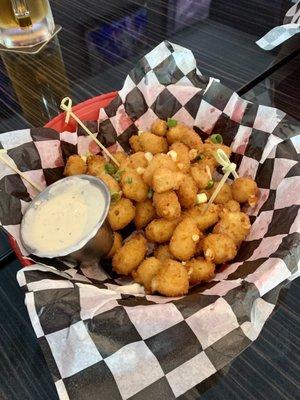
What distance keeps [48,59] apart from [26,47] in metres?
0.16

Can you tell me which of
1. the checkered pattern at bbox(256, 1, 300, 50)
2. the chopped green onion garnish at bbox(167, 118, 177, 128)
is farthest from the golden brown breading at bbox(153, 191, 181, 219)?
the checkered pattern at bbox(256, 1, 300, 50)

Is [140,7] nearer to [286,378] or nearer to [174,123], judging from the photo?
[174,123]

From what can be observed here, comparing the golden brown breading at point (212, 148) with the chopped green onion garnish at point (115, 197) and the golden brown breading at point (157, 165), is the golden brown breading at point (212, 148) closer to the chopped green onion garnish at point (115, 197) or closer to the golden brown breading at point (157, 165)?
the golden brown breading at point (157, 165)

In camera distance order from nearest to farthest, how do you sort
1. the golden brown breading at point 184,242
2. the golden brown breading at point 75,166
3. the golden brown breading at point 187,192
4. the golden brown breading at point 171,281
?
the golden brown breading at point 171,281, the golden brown breading at point 184,242, the golden brown breading at point 187,192, the golden brown breading at point 75,166

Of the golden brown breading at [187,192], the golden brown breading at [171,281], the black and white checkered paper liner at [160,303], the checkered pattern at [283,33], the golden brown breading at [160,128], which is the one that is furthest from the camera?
the checkered pattern at [283,33]

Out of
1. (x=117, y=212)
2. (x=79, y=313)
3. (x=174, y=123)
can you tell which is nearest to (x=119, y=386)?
(x=79, y=313)

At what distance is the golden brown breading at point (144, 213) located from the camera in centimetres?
137

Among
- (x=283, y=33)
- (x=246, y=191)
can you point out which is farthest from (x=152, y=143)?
(x=283, y=33)

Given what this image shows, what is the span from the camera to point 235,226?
1234mm

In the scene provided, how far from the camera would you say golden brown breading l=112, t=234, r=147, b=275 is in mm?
1240

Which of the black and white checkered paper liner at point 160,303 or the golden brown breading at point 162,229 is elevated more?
the black and white checkered paper liner at point 160,303

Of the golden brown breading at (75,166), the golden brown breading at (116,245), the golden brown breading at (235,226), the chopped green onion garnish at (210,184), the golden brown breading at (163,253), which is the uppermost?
the golden brown breading at (75,166)

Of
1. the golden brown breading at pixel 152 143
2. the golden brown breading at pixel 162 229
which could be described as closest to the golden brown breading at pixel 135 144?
the golden brown breading at pixel 152 143

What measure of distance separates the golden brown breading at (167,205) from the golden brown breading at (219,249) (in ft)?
0.44
